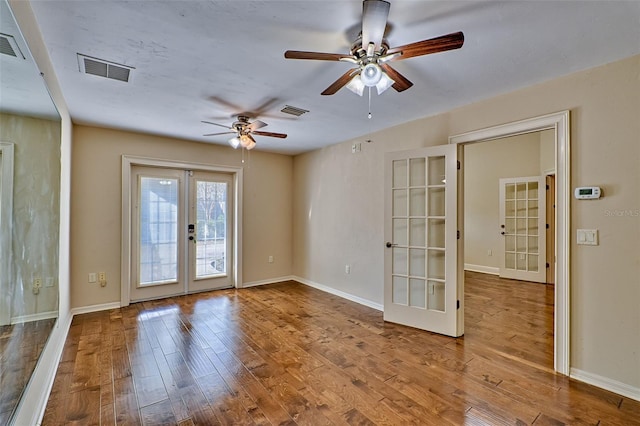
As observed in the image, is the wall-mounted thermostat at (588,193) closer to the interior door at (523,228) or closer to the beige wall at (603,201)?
the beige wall at (603,201)

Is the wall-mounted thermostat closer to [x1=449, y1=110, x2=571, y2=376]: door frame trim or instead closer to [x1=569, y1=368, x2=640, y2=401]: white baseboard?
[x1=449, y1=110, x2=571, y2=376]: door frame trim

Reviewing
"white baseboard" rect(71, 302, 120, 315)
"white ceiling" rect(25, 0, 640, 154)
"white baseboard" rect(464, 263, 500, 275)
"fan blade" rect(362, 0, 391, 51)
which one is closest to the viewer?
"fan blade" rect(362, 0, 391, 51)

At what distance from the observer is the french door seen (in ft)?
14.4

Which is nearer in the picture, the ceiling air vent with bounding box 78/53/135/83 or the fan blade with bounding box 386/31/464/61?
the fan blade with bounding box 386/31/464/61

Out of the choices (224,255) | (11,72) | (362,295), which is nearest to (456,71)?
(11,72)

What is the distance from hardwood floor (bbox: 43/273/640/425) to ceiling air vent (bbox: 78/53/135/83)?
2.45 meters

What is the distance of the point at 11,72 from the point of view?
1271 mm

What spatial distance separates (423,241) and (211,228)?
3426 mm

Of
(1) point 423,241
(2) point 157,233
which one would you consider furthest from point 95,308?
(1) point 423,241

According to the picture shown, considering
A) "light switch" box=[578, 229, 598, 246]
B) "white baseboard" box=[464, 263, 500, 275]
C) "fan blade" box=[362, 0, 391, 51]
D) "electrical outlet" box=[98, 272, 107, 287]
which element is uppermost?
"fan blade" box=[362, 0, 391, 51]

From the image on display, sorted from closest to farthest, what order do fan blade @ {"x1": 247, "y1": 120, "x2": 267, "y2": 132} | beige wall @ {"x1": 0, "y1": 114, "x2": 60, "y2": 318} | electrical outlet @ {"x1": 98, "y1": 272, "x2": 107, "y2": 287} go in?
beige wall @ {"x1": 0, "y1": 114, "x2": 60, "y2": 318}, fan blade @ {"x1": 247, "y1": 120, "x2": 267, "y2": 132}, electrical outlet @ {"x1": 98, "y1": 272, "x2": 107, "y2": 287}

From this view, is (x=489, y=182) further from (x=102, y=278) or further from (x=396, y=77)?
(x=102, y=278)

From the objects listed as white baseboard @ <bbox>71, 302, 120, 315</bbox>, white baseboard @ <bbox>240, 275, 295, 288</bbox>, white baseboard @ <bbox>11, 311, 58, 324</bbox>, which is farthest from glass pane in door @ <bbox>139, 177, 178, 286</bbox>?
white baseboard @ <bbox>11, 311, 58, 324</bbox>

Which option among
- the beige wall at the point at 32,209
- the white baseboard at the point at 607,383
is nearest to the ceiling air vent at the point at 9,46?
the beige wall at the point at 32,209
